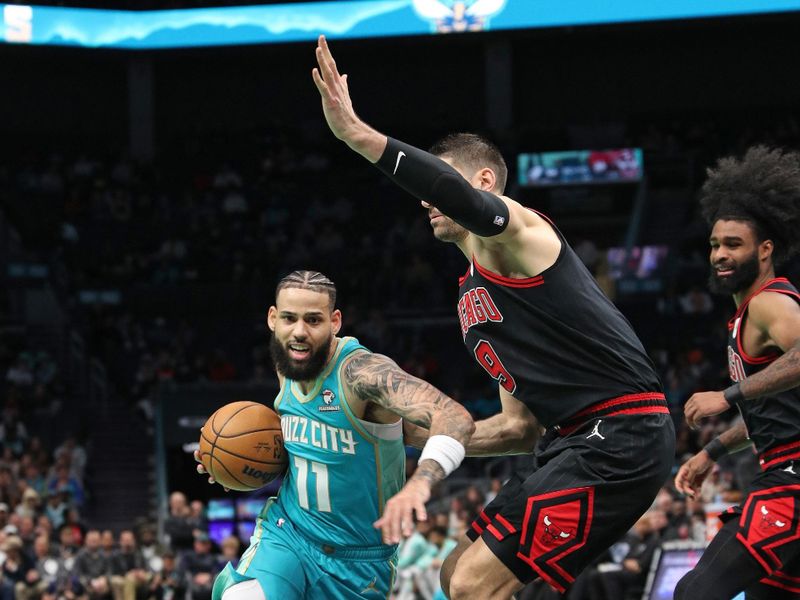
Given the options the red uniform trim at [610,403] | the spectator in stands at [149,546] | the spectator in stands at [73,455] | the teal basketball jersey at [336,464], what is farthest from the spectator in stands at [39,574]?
the red uniform trim at [610,403]

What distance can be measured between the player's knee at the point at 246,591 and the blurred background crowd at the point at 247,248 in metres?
7.83

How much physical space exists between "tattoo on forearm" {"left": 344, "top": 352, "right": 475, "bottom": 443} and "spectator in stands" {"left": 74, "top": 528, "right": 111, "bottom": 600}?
9987 mm

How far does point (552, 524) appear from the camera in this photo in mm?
4824

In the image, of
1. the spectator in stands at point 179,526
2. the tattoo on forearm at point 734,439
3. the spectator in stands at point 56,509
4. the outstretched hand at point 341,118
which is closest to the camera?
the outstretched hand at point 341,118

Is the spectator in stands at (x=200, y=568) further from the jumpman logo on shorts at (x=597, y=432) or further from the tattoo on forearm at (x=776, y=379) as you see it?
the jumpman logo on shorts at (x=597, y=432)

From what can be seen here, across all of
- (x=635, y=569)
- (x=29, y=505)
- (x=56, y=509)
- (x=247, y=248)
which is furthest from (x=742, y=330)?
(x=247, y=248)

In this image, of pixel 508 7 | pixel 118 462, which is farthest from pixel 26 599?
pixel 508 7

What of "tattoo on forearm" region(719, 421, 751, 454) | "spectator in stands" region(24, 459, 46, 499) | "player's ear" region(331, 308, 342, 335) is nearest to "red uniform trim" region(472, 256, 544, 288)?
"player's ear" region(331, 308, 342, 335)

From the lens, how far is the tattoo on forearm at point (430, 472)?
424cm

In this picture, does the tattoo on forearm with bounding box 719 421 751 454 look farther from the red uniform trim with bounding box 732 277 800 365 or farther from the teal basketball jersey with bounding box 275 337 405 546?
the teal basketball jersey with bounding box 275 337 405 546

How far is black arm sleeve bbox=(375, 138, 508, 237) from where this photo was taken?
4.47m

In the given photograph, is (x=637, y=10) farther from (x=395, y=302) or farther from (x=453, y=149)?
(x=453, y=149)

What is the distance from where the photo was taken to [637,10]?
26.1 metres

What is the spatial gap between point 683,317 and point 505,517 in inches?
682
